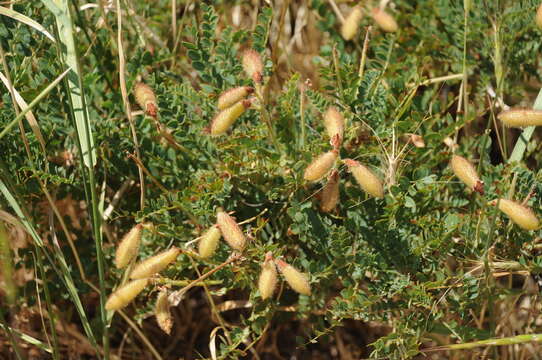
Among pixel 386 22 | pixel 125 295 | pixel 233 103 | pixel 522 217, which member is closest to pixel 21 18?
pixel 233 103

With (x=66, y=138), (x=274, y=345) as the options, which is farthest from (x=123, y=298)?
(x=274, y=345)

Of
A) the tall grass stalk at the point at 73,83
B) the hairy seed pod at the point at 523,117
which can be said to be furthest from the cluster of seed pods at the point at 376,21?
the tall grass stalk at the point at 73,83

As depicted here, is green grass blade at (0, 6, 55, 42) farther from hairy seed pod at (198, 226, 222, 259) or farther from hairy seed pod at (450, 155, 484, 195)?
hairy seed pod at (450, 155, 484, 195)

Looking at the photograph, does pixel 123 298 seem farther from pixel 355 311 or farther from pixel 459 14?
pixel 459 14

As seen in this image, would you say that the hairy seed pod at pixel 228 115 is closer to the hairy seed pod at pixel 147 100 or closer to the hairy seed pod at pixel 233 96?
the hairy seed pod at pixel 233 96

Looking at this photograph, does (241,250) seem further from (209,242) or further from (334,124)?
(334,124)

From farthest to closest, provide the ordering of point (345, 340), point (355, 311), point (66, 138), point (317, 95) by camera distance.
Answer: point (345, 340) → point (66, 138) → point (317, 95) → point (355, 311)

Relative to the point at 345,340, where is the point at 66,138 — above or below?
above
